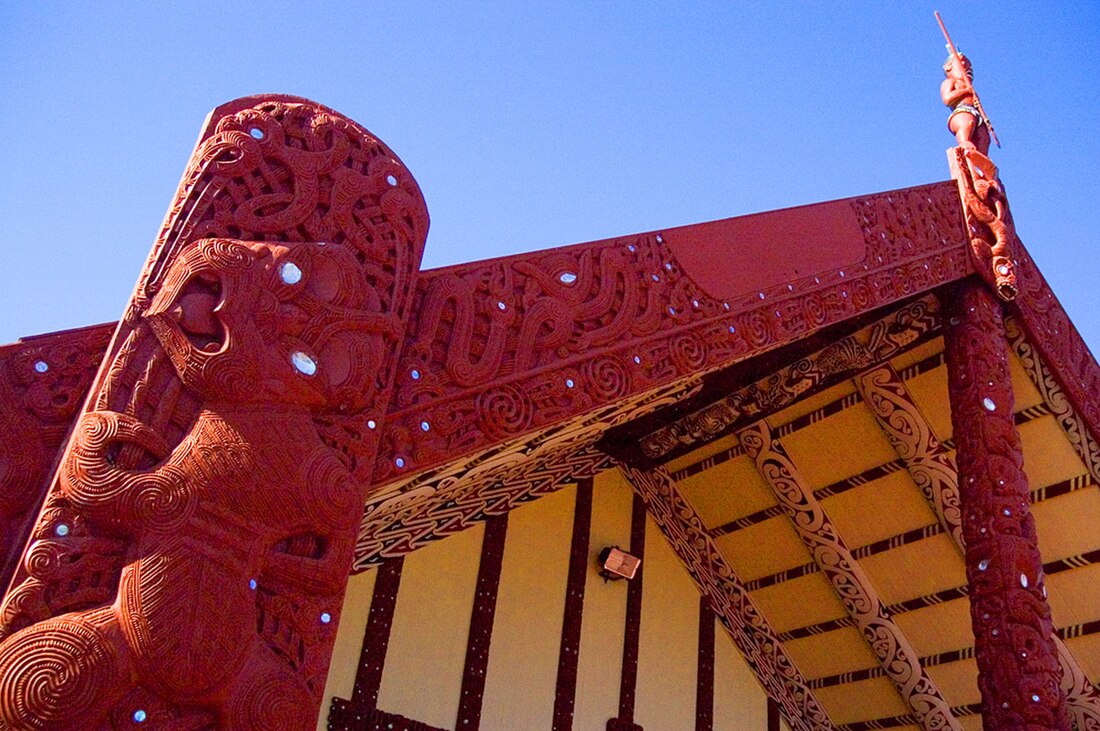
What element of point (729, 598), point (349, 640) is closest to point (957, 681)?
point (729, 598)

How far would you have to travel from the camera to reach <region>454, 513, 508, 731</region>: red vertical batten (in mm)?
4477

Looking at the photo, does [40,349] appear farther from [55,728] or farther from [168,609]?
[55,728]

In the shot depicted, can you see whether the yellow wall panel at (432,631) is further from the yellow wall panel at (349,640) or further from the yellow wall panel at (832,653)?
the yellow wall panel at (832,653)

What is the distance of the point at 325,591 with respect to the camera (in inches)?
72.7

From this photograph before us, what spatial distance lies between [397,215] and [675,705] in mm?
3802

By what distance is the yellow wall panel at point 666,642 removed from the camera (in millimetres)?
5223

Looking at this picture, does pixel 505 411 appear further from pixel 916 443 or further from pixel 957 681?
pixel 957 681

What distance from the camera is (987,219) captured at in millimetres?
4410

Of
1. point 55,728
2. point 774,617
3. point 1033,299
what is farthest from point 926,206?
point 55,728

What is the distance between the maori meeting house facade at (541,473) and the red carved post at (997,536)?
0.04ft

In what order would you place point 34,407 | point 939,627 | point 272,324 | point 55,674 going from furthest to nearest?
point 939,627 < point 272,324 < point 34,407 < point 55,674

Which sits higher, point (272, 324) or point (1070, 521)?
point (1070, 521)

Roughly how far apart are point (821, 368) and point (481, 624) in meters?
1.93

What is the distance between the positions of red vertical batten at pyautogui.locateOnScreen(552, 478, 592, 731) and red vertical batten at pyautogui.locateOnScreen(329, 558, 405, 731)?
0.95 metres
